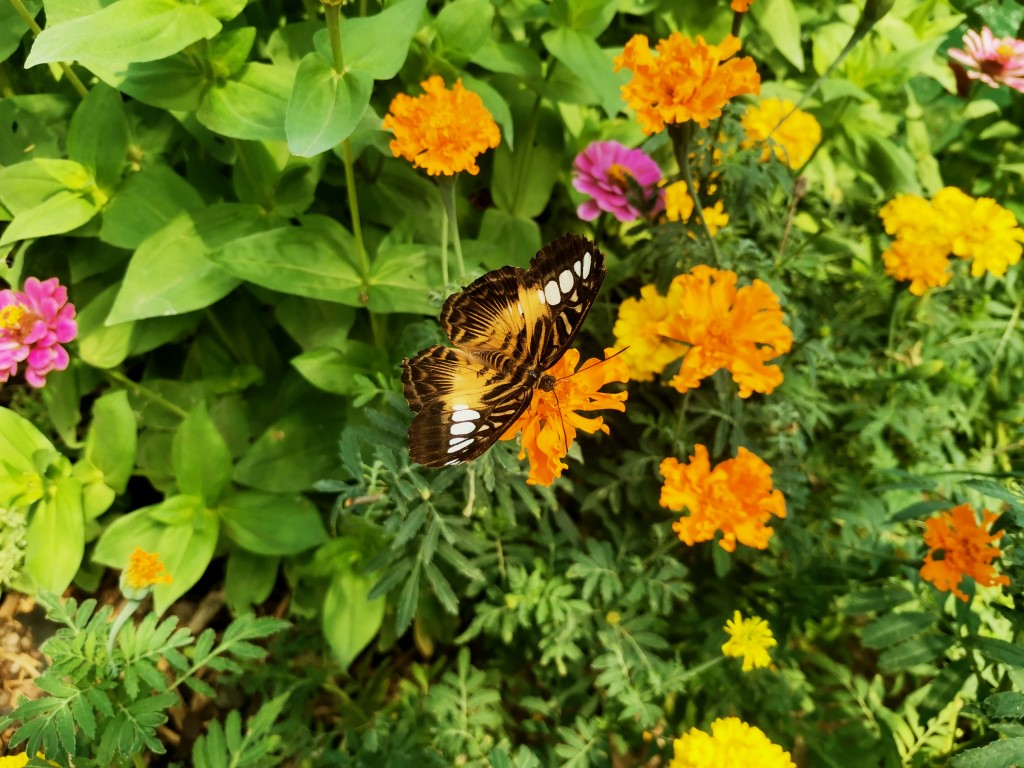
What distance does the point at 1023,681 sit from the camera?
0.87 metres

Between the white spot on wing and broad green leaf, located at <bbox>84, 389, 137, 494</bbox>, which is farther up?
the white spot on wing

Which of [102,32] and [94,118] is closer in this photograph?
[102,32]

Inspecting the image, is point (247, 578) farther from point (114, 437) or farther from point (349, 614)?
point (114, 437)

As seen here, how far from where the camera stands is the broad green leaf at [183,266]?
1021 millimetres

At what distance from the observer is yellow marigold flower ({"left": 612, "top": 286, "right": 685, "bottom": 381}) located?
0.98 m

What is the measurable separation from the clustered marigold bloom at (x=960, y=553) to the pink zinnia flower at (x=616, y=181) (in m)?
0.64

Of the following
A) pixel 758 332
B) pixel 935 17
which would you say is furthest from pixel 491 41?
pixel 935 17

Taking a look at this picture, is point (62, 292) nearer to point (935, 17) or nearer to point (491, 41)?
point (491, 41)

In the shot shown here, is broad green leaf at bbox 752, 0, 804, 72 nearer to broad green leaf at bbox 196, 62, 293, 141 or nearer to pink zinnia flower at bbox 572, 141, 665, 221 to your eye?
pink zinnia flower at bbox 572, 141, 665, 221

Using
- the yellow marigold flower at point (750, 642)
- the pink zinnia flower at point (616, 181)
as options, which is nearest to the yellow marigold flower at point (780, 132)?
the pink zinnia flower at point (616, 181)

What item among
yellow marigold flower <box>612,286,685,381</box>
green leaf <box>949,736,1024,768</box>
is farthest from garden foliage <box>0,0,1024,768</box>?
green leaf <box>949,736,1024,768</box>

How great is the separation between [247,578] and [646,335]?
781 millimetres

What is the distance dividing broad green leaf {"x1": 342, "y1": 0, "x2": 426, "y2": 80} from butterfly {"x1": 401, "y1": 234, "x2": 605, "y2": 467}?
1.13 feet

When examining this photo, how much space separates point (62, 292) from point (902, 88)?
70.8 inches
